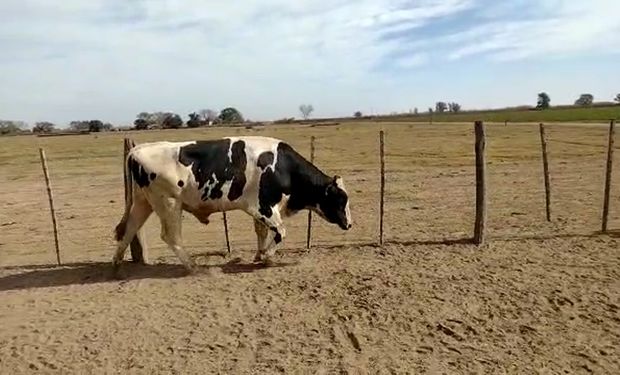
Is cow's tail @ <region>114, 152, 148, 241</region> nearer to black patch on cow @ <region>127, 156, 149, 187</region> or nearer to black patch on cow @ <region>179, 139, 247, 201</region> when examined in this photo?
black patch on cow @ <region>127, 156, 149, 187</region>

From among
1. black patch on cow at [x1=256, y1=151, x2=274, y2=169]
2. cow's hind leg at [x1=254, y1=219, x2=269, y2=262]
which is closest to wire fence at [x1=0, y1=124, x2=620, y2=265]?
cow's hind leg at [x1=254, y1=219, x2=269, y2=262]

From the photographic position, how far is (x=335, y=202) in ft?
32.0

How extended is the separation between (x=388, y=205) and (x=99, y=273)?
825 centimetres

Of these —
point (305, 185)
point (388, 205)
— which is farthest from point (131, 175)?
point (388, 205)

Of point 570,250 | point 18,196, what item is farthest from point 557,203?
point 18,196

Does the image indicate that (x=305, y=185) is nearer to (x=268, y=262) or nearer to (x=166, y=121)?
(x=268, y=262)

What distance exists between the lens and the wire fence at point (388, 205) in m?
11.4

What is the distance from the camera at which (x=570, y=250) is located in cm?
928

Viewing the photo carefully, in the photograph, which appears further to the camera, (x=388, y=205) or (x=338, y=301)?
(x=388, y=205)

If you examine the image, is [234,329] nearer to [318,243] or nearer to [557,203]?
[318,243]

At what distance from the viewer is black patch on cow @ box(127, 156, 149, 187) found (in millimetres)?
8711

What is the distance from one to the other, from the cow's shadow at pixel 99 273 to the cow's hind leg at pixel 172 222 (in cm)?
25

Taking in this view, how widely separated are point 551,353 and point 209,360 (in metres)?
3.44

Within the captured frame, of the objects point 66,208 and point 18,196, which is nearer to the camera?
point 66,208
